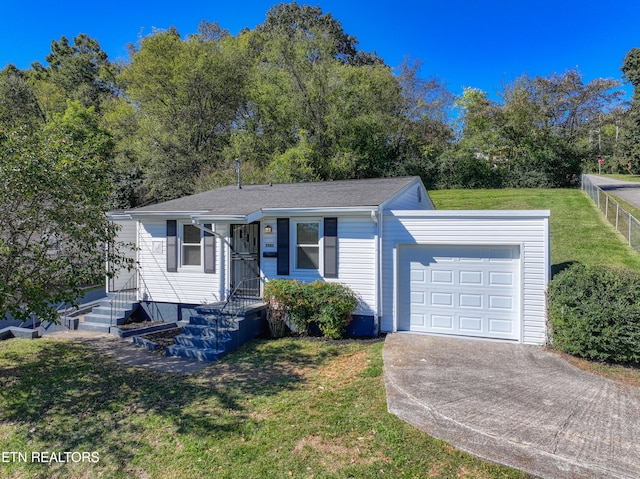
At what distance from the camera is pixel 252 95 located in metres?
24.0

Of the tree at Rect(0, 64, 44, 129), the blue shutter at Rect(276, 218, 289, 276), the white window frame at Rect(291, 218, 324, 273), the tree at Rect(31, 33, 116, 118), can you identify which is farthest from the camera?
the tree at Rect(31, 33, 116, 118)

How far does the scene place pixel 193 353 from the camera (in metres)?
8.01

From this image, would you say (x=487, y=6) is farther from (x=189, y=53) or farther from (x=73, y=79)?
(x=73, y=79)

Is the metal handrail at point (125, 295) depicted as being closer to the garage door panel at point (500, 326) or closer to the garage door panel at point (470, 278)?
the garage door panel at point (470, 278)

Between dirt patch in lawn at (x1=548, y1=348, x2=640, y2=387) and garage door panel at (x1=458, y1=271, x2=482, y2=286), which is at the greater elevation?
garage door panel at (x1=458, y1=271, x2=482, y2=286)

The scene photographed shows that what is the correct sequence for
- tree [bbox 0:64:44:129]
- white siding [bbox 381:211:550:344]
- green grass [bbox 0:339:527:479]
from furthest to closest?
tree [bbox 0:64:44:129] < white siding [bbox 381:211:550:344] < green grass [bbox 0:339:527:479]

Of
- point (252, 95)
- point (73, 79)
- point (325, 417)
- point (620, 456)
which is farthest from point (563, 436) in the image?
point (73, 79)

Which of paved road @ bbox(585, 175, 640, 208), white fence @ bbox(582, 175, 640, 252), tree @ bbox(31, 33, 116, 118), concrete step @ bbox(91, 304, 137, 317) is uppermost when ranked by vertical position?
tree @ bbox(31, 33, 116, 118)

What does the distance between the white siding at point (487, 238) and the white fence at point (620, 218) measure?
6.88m

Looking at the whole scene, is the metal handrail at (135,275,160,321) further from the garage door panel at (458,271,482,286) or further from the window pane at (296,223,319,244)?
the garage door panel at (458,271,482,286)

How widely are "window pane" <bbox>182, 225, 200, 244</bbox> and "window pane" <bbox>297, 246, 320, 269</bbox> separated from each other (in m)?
3.00

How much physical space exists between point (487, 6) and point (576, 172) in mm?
14182

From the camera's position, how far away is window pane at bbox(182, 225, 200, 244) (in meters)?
10.4

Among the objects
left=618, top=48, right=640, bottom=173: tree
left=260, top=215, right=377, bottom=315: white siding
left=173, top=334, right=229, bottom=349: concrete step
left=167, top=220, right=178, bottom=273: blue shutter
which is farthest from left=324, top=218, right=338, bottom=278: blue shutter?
left=618, top=48, right=640, bottom=173: tree
